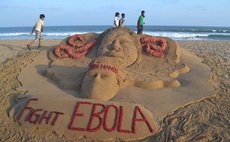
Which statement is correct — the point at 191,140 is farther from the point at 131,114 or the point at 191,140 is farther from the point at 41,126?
the point at 41,126

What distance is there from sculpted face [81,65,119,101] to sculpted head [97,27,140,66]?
1154 mm

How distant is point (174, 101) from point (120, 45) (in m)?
2.22

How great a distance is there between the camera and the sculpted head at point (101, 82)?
5.74 m

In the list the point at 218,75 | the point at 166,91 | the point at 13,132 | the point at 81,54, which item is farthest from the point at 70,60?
the point at 218,75

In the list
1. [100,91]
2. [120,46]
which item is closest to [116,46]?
[120,46]

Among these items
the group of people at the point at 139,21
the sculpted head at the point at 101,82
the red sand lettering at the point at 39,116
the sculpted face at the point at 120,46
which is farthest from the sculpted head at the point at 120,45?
the group of people at the point at 139,21

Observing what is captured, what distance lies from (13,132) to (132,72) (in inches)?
117

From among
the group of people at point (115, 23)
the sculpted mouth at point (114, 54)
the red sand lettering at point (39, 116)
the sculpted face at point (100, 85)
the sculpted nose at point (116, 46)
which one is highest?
the group of people at point (115, 23)

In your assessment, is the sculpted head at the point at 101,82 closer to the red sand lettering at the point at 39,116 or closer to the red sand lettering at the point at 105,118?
the red sand lettering at the point at 105,118

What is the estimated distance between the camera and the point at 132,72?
6.90 m

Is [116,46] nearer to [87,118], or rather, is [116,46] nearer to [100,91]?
[100,91]

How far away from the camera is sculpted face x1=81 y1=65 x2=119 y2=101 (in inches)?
226

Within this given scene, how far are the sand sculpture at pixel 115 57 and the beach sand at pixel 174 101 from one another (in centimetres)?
22

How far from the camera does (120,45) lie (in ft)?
24.5
